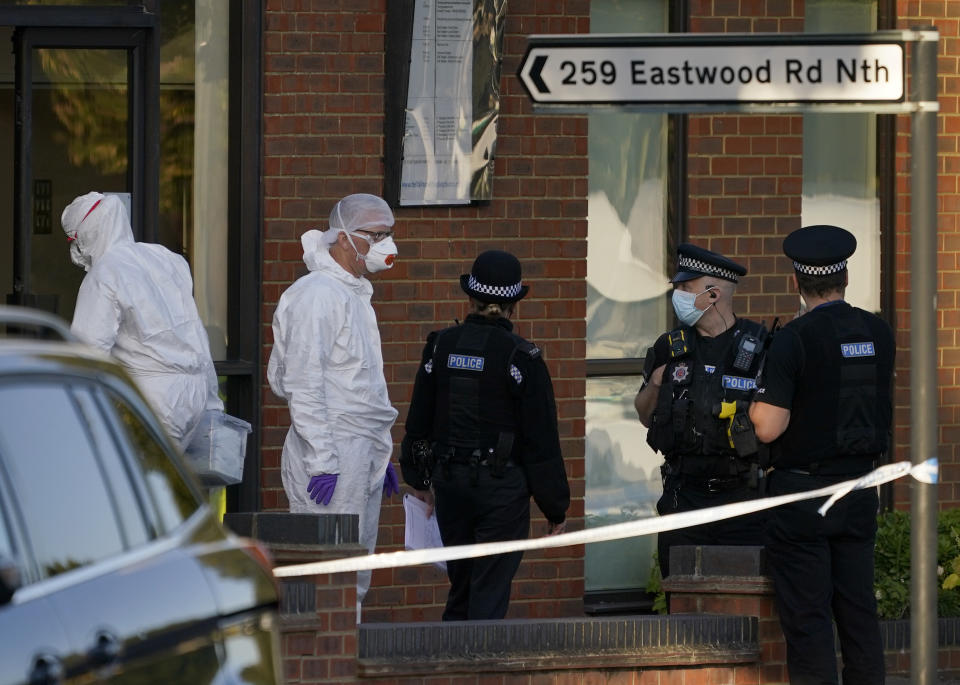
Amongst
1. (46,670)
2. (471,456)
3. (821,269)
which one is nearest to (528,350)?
(471,456)

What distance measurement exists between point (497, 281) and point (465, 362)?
385 millimetres

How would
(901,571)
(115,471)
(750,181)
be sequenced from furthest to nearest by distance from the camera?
(750,181)
(901,571)
(115,471)

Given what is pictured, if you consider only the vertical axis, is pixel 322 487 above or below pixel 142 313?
below

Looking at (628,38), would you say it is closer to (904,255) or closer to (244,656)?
(244,656)

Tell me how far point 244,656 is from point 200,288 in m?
5.54

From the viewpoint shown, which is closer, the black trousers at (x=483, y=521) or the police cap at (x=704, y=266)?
the black trousers at (x=483, y=521)

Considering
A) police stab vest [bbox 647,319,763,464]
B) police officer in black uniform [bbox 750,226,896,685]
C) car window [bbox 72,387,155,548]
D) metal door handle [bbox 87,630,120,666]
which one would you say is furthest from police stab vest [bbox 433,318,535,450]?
metal door handle [bbox 87,630,120,666]

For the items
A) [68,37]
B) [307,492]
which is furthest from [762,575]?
[68,37]

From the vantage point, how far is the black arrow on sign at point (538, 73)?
15.4ft

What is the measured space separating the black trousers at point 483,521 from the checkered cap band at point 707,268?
1.24 metres

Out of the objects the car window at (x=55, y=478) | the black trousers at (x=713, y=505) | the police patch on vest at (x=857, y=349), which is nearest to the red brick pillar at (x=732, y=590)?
the black trousers at (x=713, y=505)

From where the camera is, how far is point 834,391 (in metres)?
6.59

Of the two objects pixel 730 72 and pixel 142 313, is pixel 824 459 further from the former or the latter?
pixel 142 313

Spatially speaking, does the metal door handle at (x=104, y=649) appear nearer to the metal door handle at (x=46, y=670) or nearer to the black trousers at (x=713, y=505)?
the metal door handle at (x=46, y=670)
